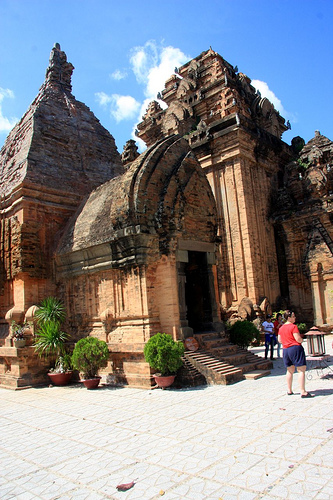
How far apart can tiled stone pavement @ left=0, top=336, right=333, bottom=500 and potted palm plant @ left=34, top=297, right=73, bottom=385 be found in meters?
2.60

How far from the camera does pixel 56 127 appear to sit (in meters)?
16.0

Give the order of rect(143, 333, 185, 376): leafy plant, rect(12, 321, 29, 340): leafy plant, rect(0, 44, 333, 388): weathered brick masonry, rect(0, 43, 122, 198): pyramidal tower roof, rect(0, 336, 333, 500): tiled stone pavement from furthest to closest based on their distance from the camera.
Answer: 1. rect(0, 43, 122, 198): pyramidal tower roof
2. rect(12, 321, 29, 340): leafy plant
3. rect(0, 44, 333, 388): weathered brick masonry
4. rect(143, 333, 185, 376): leafy plant
5. rect(0, 336, 333, 500): tiled stone pavement

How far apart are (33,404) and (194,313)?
5671 millimetres

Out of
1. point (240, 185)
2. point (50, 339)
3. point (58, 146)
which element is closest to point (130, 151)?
point (58, 146)

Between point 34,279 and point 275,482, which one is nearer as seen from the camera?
point 275,482

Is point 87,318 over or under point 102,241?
under

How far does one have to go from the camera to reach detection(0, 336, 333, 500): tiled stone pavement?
425cm

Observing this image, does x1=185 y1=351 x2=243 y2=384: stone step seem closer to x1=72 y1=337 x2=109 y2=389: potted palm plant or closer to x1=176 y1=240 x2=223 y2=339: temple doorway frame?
x1=176 y1=240 x2=223 y2=339: temple doorway frame

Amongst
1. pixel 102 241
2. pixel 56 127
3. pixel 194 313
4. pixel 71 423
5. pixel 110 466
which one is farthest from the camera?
pixel 56 127

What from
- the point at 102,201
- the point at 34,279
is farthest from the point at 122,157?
the point at 34,279

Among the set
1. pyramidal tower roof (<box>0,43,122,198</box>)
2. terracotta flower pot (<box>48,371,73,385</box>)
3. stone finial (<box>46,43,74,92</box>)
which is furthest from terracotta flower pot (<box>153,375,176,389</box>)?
stone finial (<box>46,43,74,92</box>)

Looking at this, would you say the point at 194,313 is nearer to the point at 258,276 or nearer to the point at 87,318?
the point at 87,318

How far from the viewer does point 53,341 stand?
1173 centimetres

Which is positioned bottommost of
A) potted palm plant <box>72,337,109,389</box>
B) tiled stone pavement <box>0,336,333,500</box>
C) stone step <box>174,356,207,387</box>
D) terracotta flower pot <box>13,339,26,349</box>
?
tiled stone pavement <box>0,336,333,500</box>
